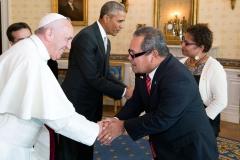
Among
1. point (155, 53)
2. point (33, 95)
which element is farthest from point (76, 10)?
point (33, 95)

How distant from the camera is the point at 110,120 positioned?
8.93 ft

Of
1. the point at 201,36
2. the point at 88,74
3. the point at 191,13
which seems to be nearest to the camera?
the point at 201,36

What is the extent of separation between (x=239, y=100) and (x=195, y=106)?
15.9 feet

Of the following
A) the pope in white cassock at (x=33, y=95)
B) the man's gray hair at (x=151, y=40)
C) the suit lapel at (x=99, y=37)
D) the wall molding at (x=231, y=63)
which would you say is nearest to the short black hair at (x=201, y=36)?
the suit lapel at (x=99, y=37)

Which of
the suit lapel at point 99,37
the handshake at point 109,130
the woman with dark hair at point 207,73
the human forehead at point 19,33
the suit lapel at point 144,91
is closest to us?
the suit lapel at point 144,91

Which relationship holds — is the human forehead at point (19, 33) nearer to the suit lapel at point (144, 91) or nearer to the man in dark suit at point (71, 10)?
the suit lapel at point (144, 91)

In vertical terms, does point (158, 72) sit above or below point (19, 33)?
below

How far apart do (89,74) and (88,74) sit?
0.01 meters

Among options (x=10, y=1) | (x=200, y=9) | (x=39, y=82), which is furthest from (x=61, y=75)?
(x=39, y=82)

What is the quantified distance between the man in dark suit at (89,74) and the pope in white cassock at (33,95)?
979mm

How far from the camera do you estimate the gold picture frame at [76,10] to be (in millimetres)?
8276

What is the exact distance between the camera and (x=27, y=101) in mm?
2031

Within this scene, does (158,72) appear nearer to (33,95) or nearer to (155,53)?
(155,53)

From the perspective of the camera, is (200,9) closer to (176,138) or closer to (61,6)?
(61,6)
